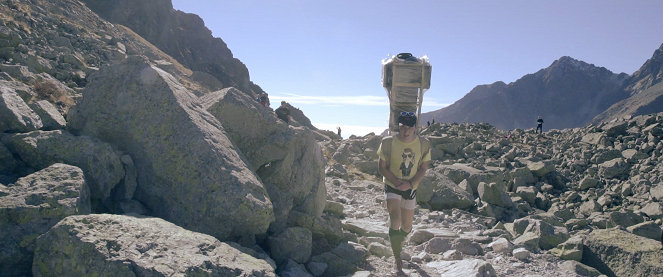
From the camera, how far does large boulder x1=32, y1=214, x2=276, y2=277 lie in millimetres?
3402

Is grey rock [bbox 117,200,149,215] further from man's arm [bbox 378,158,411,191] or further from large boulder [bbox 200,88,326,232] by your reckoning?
man's arm [bbox 378,158,411,191]

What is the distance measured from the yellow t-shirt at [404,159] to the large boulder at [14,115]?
16.1ft

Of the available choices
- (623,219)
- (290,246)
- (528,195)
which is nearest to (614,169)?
(528,195)

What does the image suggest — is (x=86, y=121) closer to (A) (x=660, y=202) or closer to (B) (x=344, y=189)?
(B) (x=344, y=189)

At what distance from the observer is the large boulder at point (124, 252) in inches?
134

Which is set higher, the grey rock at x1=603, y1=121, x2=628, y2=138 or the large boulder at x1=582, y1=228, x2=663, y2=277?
the grey rock at x1=603, y1=121, x2=628, y2=138

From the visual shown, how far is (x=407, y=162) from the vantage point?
18.2ft

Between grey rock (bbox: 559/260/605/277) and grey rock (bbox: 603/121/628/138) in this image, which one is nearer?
grey rock (bbox: 559/260/605/277)

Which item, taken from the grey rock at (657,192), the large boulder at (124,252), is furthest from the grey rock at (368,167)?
the large boulder at (124,252)

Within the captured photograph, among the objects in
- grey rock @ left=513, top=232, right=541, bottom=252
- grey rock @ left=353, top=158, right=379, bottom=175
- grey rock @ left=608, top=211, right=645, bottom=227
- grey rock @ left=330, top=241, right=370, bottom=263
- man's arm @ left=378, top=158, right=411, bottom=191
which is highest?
man's arm @ left=378, top=158, right=411, bottom=191

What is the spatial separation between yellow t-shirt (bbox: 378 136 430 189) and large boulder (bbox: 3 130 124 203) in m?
3.70

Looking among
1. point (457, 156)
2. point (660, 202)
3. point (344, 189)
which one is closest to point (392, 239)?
point (344, 189)

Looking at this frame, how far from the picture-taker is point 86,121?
5.75 meters

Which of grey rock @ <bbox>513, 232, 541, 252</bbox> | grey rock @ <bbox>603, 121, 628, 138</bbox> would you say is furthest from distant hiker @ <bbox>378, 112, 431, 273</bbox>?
grey rock @ <bbox>603, 121, 628, 138</bbox>
